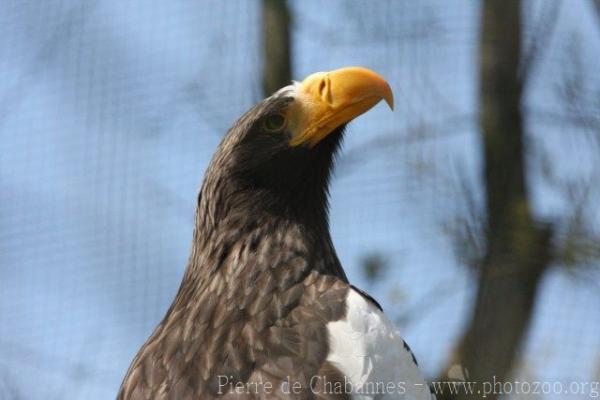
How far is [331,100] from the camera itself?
4.21m

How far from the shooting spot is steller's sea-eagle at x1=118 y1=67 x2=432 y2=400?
372cm

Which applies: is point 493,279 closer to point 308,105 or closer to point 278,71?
point 308,105

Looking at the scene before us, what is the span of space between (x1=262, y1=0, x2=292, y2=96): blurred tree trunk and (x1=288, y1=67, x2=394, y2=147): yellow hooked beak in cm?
98

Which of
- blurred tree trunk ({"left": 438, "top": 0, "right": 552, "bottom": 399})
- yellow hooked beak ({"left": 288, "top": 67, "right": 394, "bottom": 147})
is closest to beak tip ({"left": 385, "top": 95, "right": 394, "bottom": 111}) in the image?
yellow hooked beak ({"left": 288, "top": 67, "right": 394, "bottom": 147})

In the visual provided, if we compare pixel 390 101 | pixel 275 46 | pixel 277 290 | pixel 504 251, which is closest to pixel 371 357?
pixel 277 290

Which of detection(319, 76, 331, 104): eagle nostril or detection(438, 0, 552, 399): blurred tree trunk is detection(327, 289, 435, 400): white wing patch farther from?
detection(319, 76, 331, 104): eagle nostril

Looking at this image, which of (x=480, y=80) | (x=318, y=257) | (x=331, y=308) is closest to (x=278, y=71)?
(x=480, y=80)

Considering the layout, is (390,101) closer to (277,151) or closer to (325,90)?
(325,90)

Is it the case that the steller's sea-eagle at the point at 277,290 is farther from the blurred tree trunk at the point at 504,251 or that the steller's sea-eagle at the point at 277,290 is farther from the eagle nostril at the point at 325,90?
the blurred tree trunk at the point at 504,251

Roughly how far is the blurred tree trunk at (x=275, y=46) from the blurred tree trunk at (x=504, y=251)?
104 centimetres

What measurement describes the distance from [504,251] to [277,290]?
1.90 feet

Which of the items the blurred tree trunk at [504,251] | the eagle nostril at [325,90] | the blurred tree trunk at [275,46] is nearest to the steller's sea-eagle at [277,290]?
the eagle nostril at [325,90]

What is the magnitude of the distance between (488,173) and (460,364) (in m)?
0.51

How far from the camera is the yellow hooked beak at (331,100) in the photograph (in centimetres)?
415
